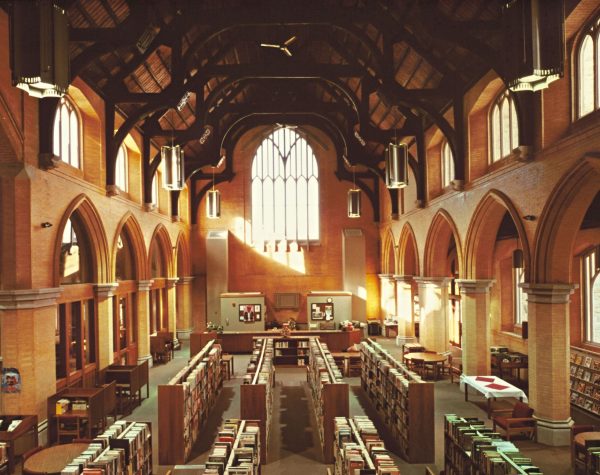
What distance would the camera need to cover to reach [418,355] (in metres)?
16.9

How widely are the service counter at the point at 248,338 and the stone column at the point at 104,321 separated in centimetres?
534

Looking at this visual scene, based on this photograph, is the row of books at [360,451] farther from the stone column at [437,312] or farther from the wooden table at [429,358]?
the stone column at [437,312]

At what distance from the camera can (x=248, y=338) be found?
22.2 meters

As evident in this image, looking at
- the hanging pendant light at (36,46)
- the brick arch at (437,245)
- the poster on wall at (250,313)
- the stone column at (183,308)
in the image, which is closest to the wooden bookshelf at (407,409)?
the brick arch at (437,245)

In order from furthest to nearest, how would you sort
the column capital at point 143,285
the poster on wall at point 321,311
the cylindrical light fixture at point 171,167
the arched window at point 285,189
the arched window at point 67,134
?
the arched window at point 285,189
the poster on wall at point 321,311
the column capital at point 143,285
the cylindrical light fixture at point 171,167
the arched window at point 67,134

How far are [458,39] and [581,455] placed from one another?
324 inches

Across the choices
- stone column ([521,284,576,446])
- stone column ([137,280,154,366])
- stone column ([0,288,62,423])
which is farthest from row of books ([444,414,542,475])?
stone column ([137,280,154,366])

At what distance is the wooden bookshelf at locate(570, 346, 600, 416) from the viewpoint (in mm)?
12820

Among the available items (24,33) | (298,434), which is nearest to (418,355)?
(298,434)

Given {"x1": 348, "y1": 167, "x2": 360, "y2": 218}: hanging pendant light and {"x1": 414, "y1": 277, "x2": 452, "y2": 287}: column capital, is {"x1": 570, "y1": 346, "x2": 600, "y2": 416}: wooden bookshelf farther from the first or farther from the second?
{"x1": 348, "y1": 167, "x2": 360, "y2": 218}: hanging pendant light

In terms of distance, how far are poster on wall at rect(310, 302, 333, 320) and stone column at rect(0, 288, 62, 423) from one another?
15028 mm

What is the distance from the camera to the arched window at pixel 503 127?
41.8ft

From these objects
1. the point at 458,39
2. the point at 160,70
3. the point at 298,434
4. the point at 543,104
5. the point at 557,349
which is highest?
the point at 160,70

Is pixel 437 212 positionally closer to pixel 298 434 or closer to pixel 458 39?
pixel 458 39
